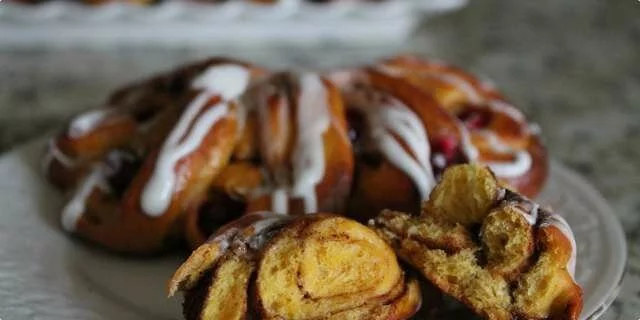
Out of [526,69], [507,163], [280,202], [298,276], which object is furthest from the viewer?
[526,69]

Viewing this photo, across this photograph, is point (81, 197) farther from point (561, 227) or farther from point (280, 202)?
point (561, 227)

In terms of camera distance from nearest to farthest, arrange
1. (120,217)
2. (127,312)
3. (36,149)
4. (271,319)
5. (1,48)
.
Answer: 1. (271,319)
2. (127,312)
3. (120,217)
4. (36,149)
5. (1,48)

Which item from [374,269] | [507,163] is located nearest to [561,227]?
[374,269]

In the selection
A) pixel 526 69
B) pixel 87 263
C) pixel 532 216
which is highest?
pixel 532 216

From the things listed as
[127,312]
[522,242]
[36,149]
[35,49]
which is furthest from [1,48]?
[522,242]

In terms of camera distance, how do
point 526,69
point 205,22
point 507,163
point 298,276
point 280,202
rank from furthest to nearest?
point 526,69, point 205,22, point 507,163, point 280,202, point 298,276

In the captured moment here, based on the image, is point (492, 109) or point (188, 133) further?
point (492, 109)

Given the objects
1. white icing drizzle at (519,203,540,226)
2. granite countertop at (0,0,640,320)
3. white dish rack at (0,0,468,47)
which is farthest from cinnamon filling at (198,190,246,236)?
white dish rack at (0,0,468,47)

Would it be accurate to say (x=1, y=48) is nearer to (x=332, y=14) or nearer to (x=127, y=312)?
(x=332, y=14)
